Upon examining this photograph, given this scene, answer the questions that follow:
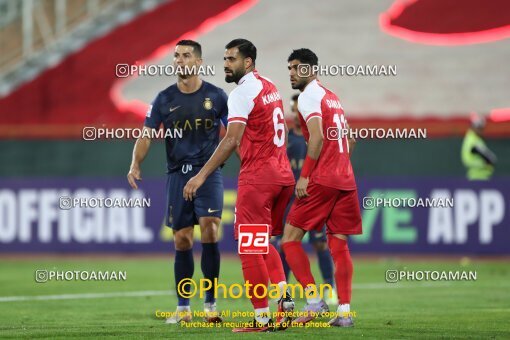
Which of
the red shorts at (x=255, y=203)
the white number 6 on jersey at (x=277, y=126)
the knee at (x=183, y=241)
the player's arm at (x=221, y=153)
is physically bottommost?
the knee at (x=183, y=241)

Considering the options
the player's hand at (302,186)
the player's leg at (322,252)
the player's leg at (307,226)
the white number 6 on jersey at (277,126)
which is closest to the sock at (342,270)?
the player's leg at (307,226)

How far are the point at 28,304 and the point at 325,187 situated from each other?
4.57 metres

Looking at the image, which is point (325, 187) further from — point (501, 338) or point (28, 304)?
point (28, 304)

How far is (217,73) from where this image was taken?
28.8 m

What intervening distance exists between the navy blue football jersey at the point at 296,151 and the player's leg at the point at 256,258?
389 cm

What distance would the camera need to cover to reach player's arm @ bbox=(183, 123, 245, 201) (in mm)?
9367

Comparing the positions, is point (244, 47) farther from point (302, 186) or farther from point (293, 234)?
point (293, 234)

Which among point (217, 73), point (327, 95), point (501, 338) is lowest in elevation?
point (501, 338)

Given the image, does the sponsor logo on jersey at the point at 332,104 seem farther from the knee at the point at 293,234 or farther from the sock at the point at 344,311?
the sock at the point at 344,311

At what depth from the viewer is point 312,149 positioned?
9.63 meters

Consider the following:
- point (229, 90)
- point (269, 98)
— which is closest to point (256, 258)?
point (269, 98)

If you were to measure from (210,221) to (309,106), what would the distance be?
1.62 metres

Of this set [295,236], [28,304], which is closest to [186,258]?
[295,236]

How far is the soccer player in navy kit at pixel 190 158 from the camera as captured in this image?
1067 centimetres
